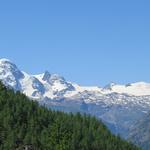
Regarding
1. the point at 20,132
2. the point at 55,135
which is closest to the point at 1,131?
the point at 20,132

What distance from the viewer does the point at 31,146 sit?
188m

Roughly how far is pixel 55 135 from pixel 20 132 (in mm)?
12033

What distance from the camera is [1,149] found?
576ft

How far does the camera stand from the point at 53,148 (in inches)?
7352

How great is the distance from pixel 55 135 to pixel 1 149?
26280 millimetres

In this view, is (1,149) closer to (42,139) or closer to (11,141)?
(11,141)

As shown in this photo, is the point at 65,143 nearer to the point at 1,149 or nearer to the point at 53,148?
the point at 53,148

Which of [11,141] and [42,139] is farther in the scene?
[42,139]

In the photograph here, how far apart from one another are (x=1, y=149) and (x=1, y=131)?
21196mm

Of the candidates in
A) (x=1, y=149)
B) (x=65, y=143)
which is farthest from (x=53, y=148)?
(x=1, y=149)

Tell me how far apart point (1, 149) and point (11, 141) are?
22.3 feet

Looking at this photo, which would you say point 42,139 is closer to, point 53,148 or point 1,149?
point 53,148

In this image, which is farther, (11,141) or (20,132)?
(20,132)

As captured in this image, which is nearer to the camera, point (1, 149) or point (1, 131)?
point (1, 149)
